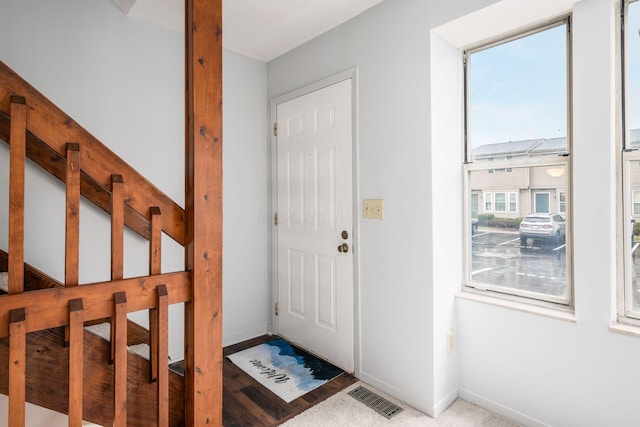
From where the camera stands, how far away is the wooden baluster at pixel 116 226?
1.29 metres

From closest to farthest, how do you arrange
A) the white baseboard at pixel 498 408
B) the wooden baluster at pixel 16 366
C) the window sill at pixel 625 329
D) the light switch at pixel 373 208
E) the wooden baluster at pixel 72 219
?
the wooden baluster at pixel 16 366 → the wooden baluster at pixel 72 219 → the window sill at pixel 625 329 → the white baseboard at pixel 498 408 → the light switch at pixel 373 208

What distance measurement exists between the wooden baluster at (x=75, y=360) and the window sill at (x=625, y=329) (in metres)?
2.18

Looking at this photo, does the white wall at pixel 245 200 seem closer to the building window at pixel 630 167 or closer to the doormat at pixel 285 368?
the doormat at pixel 285 368

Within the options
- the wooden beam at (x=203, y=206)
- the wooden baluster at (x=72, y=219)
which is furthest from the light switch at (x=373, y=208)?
the wooden baluster at (x=72, y=219)

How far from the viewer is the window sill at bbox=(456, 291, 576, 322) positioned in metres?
1.74

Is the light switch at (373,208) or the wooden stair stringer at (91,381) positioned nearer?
the wooden stair stringer at (91,381)

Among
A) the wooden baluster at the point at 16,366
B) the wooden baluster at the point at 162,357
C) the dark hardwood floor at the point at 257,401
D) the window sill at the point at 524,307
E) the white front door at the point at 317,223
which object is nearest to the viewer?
the wooden baluster at the point at 16,366

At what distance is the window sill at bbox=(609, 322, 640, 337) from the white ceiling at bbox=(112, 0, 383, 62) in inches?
83.7

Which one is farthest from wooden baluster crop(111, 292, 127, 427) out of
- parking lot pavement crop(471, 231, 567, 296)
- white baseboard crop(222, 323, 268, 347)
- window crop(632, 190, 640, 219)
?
window crop(632, 190, 640, 219)

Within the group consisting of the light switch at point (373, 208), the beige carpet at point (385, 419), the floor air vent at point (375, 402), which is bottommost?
the beige carpet at point (385, 419)

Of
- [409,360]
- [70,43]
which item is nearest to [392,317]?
[409,360]

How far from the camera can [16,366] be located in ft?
3.65

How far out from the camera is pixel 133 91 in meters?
2.32

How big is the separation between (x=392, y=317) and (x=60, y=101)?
93.0 inches
